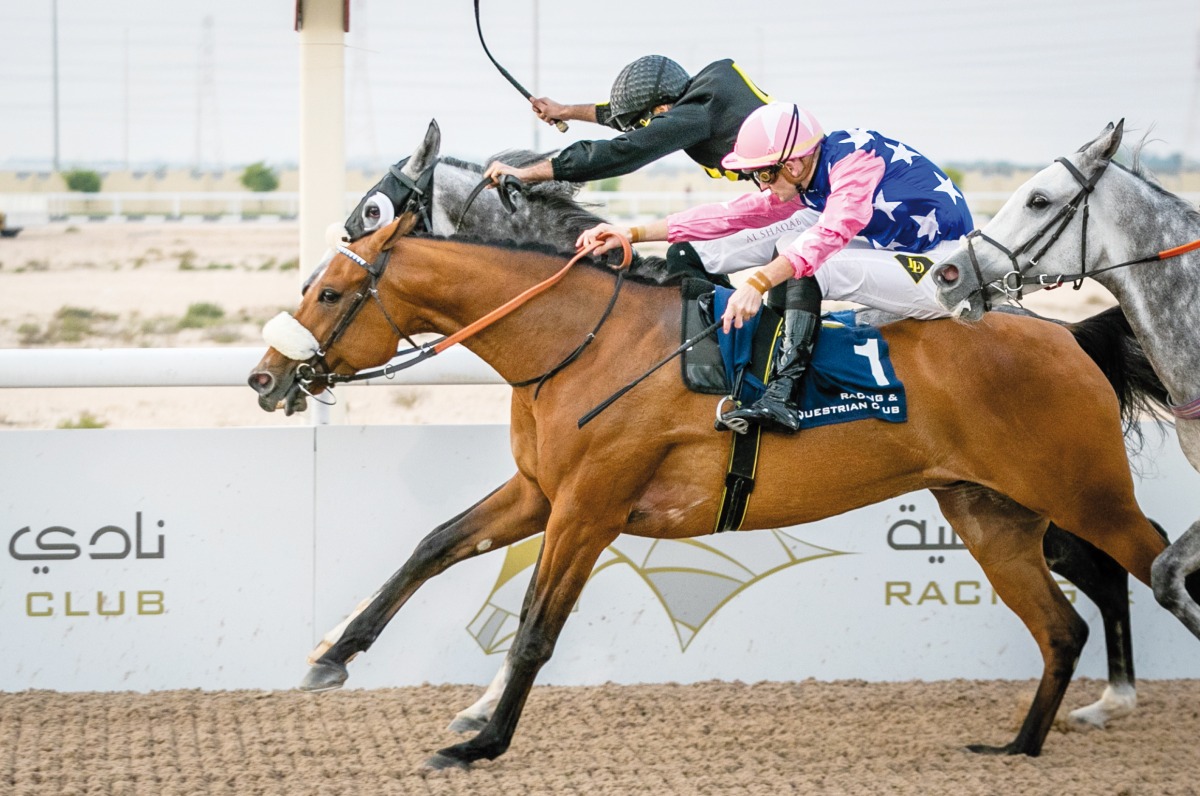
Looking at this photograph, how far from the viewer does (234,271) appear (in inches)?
768

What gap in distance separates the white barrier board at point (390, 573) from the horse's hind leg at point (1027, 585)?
703mm

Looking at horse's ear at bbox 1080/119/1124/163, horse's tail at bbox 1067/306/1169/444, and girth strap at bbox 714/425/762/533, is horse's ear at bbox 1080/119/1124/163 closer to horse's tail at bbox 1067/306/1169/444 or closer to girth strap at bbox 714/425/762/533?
horse's tail at bbox 1067/306/1169/444

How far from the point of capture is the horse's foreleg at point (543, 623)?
4.12 m

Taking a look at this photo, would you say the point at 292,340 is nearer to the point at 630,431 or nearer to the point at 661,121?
the point at 630,431

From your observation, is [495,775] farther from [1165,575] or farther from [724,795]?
[1165,575]

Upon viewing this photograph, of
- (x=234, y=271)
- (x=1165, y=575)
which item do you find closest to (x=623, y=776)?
(x=1165, y=575)

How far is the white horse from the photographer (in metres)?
4.06

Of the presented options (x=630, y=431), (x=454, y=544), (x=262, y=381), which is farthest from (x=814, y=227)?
(x=262, y=381)

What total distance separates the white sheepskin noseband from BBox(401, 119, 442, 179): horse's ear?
142 centimetres

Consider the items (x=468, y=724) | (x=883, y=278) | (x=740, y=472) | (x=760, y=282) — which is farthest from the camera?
(x=468, y=724)

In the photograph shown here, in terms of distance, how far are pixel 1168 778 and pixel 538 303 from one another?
2.47 metres

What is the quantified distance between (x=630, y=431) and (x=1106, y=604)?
1.96 metres

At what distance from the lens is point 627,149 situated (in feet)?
14.4

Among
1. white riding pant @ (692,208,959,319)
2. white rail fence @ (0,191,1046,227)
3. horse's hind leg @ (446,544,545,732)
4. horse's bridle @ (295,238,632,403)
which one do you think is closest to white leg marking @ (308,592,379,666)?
horse's hind leg @ (446,544,545,732)
